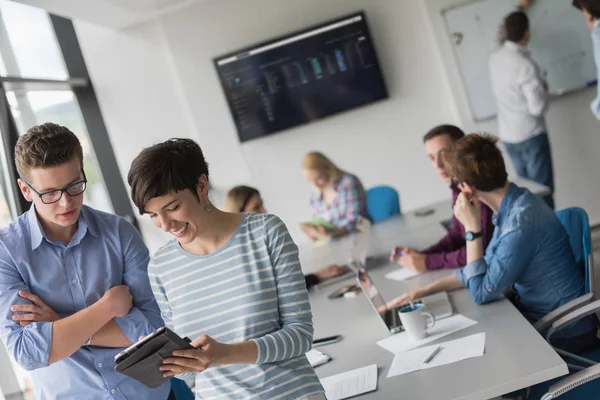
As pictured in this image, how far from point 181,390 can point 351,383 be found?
0.82m

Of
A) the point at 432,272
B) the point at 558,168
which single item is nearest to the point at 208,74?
the point at 558,168

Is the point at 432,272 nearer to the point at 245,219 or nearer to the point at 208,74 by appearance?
the point at 245,219

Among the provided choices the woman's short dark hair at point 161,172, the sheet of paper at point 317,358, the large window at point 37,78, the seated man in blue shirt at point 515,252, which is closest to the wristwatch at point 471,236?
the seated man in blue shirt at point 515,252

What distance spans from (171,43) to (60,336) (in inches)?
179

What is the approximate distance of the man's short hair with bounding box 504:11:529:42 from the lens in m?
5.41

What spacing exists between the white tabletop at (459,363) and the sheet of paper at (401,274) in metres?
0.05

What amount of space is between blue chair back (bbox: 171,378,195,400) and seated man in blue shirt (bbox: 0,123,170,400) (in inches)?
23.9

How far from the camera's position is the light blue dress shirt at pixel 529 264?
2512 millimetres

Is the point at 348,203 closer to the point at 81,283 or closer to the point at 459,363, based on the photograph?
the point at 459,363

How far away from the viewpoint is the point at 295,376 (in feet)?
5.57

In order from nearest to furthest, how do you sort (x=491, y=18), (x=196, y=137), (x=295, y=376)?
1. (x=295, y=376)
2. (x=491, y=18)
3. (x=196, y=137)

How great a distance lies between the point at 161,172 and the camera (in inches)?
64.9

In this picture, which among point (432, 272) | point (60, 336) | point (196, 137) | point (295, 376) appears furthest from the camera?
point (196, 137)

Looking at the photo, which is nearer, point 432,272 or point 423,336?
point 423,336
